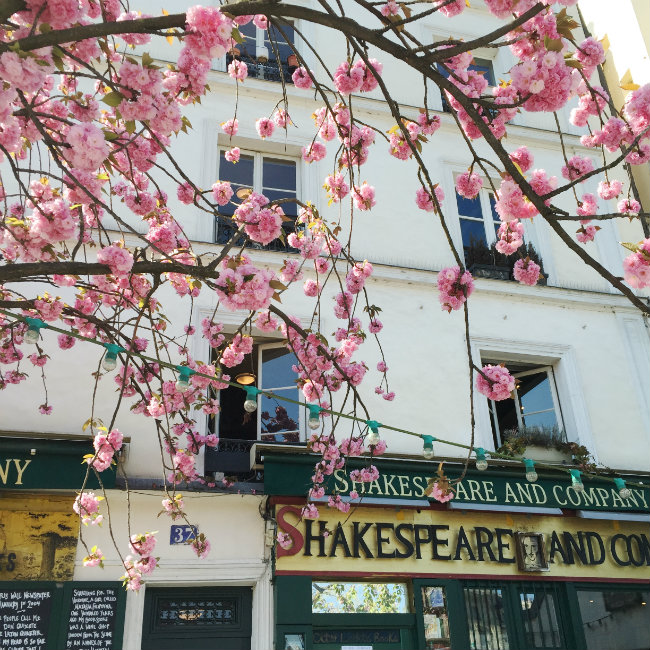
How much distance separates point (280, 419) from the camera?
7.64m

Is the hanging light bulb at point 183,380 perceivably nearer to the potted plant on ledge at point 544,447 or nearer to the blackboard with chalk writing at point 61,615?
the blackboard with chalk writing at point 61,615

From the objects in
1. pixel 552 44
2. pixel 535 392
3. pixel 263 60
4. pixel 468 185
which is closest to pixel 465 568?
pixel 535 392

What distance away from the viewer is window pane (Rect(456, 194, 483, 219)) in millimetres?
9625

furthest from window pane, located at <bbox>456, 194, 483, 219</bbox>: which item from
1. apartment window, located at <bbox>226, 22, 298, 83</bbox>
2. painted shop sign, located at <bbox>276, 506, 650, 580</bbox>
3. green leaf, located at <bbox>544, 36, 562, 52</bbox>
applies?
green leaf, located at <bbox>544, 36, 562, 52</bbox>

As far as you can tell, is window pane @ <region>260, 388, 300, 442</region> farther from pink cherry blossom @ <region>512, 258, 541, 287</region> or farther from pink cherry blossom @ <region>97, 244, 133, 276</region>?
pink cherry blossom @ <region>97, 244, 133, 276</region>

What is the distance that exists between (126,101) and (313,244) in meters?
2.17

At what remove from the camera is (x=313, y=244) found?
5.10m

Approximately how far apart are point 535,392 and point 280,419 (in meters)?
3.49

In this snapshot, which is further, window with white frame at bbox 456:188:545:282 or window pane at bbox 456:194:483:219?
window pane at bbox 456:194:483:219

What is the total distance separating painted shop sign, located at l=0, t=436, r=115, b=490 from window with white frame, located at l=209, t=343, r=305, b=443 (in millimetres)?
1545

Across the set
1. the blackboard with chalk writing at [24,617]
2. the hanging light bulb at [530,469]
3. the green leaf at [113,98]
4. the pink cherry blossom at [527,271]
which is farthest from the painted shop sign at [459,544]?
the green leaf at [113,98]

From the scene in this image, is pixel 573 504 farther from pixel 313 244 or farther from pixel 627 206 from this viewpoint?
pixel 313 244

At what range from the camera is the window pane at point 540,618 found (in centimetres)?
709

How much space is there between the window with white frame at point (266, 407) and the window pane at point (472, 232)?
3184 mm
